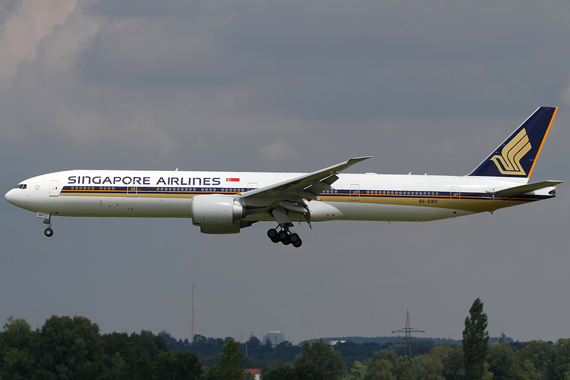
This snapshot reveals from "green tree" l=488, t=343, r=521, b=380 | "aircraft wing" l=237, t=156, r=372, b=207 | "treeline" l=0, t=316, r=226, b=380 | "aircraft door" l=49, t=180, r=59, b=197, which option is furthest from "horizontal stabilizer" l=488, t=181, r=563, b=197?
"green tree" l=488, t=343, r=521, b=380

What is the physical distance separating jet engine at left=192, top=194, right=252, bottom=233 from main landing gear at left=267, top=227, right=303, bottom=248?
3.35 meters

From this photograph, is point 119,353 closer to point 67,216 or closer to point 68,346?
point 68,346

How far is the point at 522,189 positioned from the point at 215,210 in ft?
63.5

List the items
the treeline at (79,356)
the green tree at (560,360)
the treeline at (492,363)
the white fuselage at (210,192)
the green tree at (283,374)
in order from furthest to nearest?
the treeline at (492,363), the green tree at (560,360), the green tree at (283,374), the treeline at (79,356), the white fuselage at (210,192)

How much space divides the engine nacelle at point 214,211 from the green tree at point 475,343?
39287 millimetres

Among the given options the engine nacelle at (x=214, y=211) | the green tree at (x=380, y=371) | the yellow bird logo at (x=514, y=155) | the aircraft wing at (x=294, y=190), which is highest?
the yellow bird logo at (x=514, y=155)

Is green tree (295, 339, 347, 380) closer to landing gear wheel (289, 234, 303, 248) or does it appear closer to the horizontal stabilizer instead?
landing gear wheel (289, 234, 303, 248)

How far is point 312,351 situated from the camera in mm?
114125

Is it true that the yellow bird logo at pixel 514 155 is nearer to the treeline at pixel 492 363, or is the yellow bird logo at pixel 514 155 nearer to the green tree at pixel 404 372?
the treeline at pixel 492 363

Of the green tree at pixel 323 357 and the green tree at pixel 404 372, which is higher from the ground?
the green tree at pixel 323 357

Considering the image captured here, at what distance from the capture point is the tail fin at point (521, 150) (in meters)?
53.3

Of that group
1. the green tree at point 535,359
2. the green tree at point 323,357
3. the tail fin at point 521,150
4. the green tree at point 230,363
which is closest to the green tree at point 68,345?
the green tree at point 230,363

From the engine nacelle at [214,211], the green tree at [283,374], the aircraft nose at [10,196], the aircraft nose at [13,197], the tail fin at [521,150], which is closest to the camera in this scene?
the engine nacelle at [214,211]

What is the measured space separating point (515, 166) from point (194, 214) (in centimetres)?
2303
